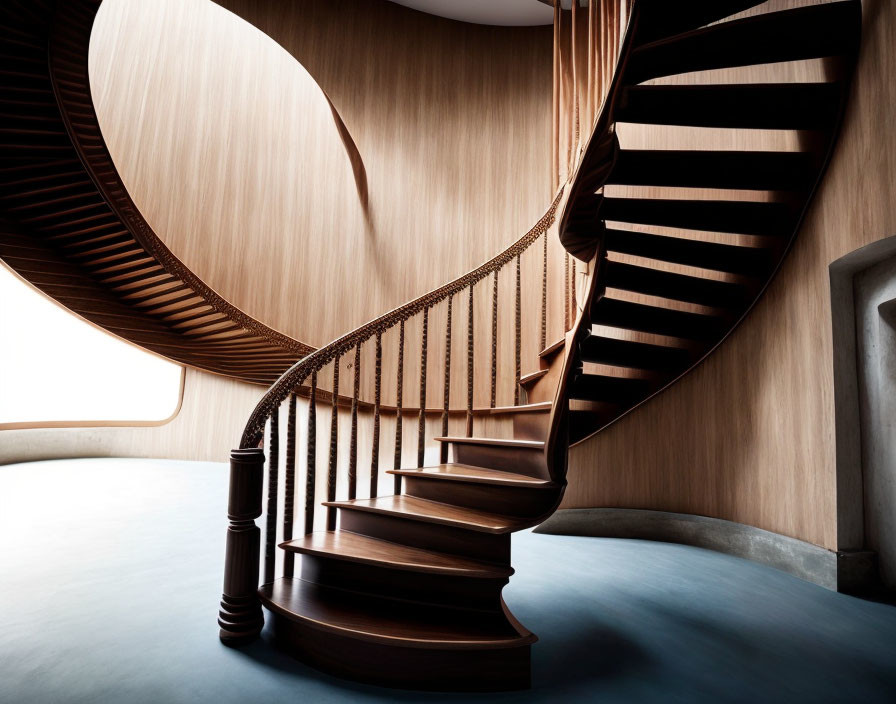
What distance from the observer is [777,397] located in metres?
2.83

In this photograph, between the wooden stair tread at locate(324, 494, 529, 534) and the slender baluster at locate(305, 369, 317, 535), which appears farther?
the slender baluster at locate(305, 369, 317, 535)

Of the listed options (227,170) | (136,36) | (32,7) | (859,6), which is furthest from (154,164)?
(859,6)

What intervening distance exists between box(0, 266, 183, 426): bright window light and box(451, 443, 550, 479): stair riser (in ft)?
15.1

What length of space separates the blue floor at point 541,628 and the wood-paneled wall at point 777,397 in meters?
0.37

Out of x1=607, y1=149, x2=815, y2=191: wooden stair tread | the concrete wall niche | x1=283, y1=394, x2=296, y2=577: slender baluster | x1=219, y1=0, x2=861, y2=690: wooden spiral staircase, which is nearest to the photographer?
x1=219, y1=0, x2=861, y2=690: wooden spiral staircase

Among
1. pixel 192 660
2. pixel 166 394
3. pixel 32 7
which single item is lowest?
pixel 192 660

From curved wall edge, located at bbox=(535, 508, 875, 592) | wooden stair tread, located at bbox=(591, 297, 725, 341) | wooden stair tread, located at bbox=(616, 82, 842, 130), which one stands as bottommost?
curved wall edge, located at bbox=(535, 508, 875, 592)

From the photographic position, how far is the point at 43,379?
5.91 metres

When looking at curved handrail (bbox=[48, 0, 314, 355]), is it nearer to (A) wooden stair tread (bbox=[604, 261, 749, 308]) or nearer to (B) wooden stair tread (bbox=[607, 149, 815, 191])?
(B) wooden stair tread (bbox=[607, 149, 815, 191])

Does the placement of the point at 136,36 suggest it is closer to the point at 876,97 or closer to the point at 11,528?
the point at 11,528

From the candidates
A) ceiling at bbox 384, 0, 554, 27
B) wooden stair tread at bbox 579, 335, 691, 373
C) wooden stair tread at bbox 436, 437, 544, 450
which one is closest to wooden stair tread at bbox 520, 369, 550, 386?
wooden stair tread at bbox 579, 335, 691, 373

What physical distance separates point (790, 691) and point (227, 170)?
5698 mm

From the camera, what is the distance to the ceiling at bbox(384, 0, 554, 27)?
538cm

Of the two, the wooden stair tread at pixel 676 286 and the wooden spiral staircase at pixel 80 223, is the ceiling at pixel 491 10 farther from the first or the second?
the wooden stair tread at pixel 676 286
